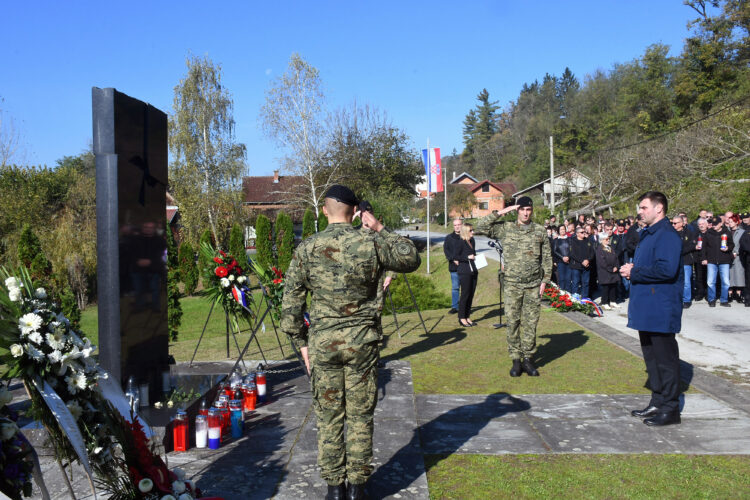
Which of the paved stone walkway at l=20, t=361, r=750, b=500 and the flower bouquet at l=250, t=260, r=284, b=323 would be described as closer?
the paved stone walkway at l=20, t=361, r=750, b=500

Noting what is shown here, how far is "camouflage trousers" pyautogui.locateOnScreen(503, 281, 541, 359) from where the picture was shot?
276 inches

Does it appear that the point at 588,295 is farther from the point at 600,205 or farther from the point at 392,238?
the point at 600,205

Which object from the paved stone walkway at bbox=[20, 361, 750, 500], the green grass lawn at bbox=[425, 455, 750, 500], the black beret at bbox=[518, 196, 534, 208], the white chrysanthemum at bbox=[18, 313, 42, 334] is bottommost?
the green grass lawn at bbox=[425, 455, 750, 500]

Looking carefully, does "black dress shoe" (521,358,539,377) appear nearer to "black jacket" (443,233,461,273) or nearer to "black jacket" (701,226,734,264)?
"black jacket" (443,233,461,273)

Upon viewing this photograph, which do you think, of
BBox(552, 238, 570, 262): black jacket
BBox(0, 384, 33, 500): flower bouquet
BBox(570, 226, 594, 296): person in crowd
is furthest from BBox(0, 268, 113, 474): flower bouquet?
BBox(552, 238, 570, 262): black jacket

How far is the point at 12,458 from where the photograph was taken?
2582 mm

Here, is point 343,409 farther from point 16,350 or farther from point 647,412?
point 647,412

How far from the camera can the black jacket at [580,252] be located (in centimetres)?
1376

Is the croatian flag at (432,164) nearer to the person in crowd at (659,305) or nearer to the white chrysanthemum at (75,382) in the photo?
the person in crowd at (659,305)

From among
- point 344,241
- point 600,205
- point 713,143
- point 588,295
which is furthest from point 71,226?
point 600,205

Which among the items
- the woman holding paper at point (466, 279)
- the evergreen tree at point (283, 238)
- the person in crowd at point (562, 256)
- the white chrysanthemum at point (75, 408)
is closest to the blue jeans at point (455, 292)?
the woman holding paper at point (466, 279)

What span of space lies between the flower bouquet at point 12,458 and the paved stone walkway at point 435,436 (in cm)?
165

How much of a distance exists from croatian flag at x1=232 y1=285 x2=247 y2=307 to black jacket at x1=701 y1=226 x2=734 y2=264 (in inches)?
404

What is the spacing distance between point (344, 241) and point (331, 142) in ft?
110
